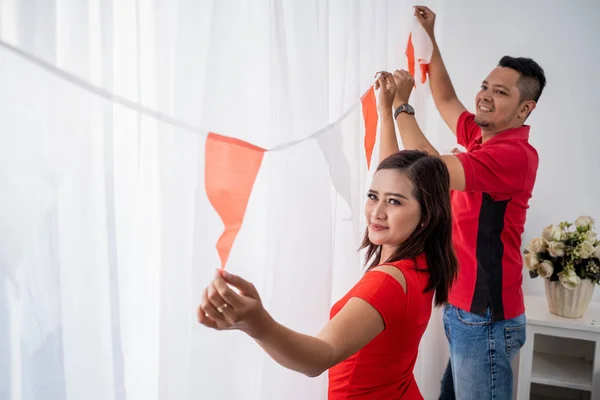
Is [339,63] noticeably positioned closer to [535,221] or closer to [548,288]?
[548,288]

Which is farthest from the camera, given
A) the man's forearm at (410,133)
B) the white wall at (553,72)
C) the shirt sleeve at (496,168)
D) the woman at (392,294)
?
the white wall at (553,72)

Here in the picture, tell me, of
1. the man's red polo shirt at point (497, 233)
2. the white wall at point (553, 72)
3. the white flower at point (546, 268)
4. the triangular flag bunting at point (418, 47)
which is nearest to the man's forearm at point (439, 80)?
the triangular flag bunting at point (418, 47)

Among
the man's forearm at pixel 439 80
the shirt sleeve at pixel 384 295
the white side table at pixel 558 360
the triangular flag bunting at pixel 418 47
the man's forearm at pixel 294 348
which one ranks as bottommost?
the white side table at pixel 558 360

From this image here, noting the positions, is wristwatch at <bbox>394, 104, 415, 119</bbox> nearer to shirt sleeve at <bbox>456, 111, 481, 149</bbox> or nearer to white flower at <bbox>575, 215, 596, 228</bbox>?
shirt sleeve at <bbox>456, 111, 481, 149</bbox>

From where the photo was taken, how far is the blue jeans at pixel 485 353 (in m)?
1.46

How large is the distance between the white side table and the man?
1.72ft

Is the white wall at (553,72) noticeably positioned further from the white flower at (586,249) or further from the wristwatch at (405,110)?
the wristwatch at (405,110)

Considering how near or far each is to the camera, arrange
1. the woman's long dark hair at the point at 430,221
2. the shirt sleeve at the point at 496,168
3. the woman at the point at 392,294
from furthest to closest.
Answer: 1. the shirt sleeve at the point at 496,168
2. the woman's long dark hair at the point at 430,221
3. the woman at the point at 392,294

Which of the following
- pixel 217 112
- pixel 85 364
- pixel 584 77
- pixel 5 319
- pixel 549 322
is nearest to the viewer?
pixel 5 319

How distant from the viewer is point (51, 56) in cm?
66

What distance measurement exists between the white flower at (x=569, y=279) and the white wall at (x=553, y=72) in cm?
45

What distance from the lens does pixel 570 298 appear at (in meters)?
1.96

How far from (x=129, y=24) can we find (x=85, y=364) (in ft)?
1.62

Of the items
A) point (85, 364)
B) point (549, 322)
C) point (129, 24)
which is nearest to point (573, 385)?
point (549, 322)
